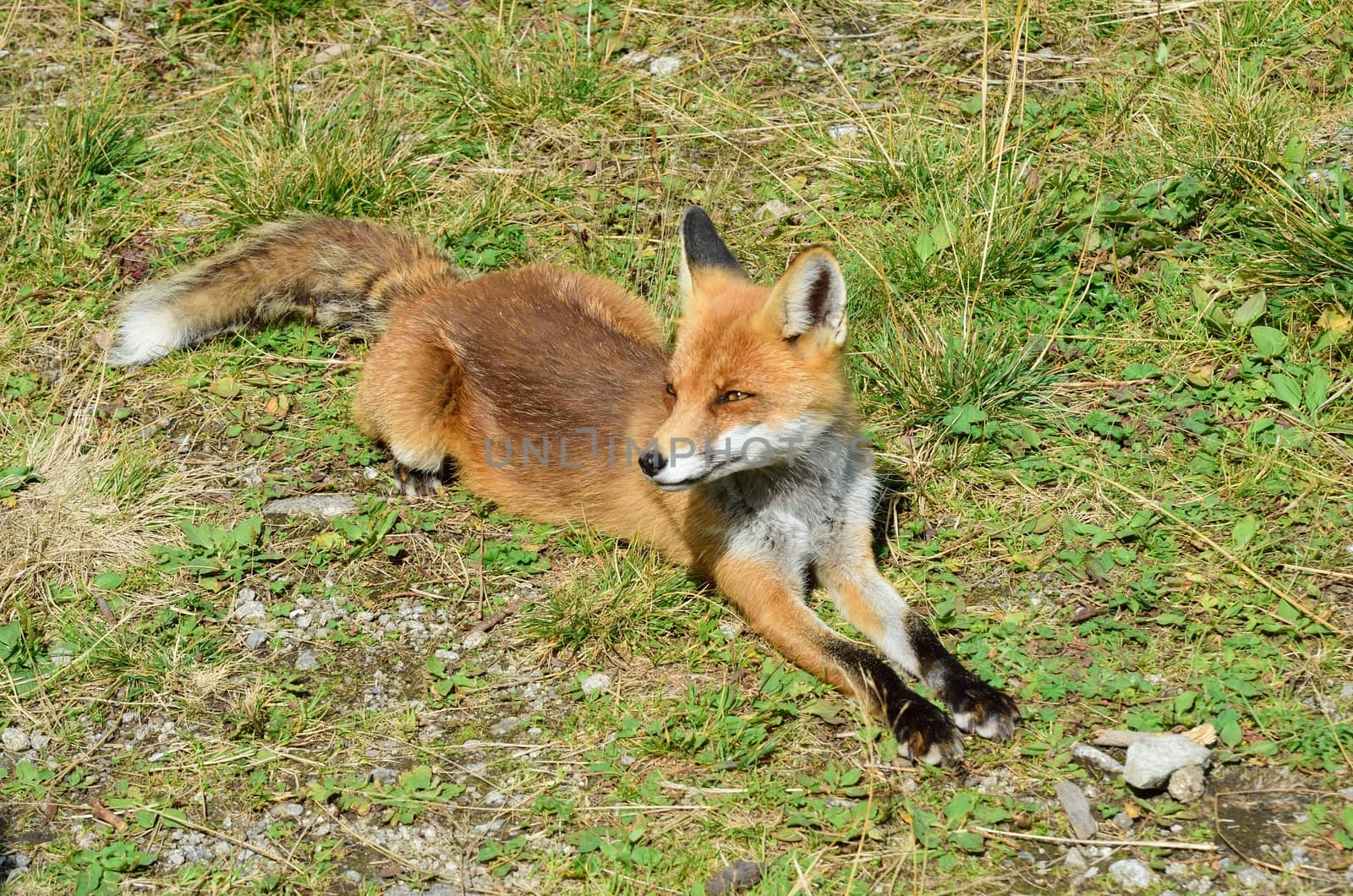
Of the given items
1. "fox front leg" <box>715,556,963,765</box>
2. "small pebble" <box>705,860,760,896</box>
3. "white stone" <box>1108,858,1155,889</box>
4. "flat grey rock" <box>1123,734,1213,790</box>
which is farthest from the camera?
"fox front leg" <box>715,556,963,765</box>

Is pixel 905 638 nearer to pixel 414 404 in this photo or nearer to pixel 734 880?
pixel 734 880

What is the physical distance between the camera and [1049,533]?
437 cm

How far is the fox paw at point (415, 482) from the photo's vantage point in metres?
4.98

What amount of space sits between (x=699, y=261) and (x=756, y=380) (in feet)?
2.25

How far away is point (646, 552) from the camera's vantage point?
4469 mm

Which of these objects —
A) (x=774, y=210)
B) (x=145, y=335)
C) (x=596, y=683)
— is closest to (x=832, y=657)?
(x=596, y=683)

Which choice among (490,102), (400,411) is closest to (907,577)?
(400,411)

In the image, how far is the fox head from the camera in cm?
367

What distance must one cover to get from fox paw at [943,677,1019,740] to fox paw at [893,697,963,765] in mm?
59

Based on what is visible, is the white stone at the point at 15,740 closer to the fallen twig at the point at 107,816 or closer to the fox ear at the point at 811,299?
the fallen twig at the point at 107,816

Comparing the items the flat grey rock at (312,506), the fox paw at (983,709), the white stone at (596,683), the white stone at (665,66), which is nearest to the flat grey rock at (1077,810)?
the fox paw at (983,709)

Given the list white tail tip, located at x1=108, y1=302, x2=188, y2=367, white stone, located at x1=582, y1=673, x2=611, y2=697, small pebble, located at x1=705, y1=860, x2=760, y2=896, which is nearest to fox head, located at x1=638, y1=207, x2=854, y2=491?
white stone, located at x1=582, y1=673, x2=611, y2=697

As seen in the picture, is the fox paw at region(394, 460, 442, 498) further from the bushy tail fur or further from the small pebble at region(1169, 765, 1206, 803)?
the small pebble at region(1169, 765, 1206, 803)

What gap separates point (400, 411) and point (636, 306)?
1207mm
